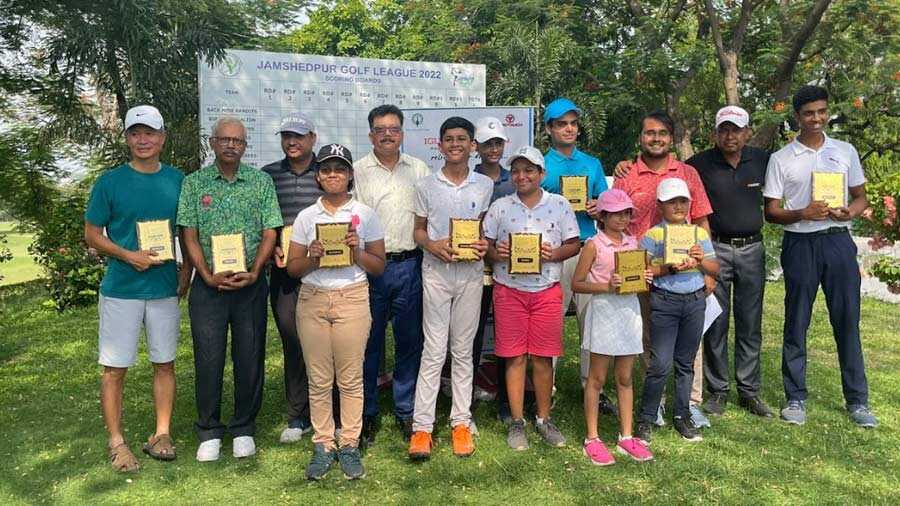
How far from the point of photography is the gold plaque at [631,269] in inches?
156

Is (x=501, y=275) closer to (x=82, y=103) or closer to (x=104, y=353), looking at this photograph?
(x=104, y=353)

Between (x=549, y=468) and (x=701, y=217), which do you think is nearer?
(x=549, y=468)

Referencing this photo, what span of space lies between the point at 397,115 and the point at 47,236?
9.19 m

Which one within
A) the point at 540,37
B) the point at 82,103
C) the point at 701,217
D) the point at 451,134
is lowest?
the point at 701,217

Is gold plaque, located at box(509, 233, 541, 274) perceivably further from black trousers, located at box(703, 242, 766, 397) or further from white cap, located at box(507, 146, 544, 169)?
black trousers, located at box(703, 242, 766, 397)

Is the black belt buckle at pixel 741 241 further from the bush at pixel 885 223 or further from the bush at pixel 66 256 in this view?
the bush at pixel 66 256

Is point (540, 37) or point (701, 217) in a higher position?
point (540, 37)

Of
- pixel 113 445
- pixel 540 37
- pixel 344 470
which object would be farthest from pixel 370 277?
pixel 540 37

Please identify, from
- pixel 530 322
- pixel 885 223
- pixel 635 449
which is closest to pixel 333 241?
pixel 530 322

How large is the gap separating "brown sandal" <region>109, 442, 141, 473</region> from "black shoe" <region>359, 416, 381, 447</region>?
4.51 feet

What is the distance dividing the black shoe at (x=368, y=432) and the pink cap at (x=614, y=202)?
2082 mm

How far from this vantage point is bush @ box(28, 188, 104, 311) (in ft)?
35.4

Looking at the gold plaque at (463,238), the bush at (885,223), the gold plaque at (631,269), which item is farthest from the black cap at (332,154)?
the bush at (885,223)

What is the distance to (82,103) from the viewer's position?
770cm
